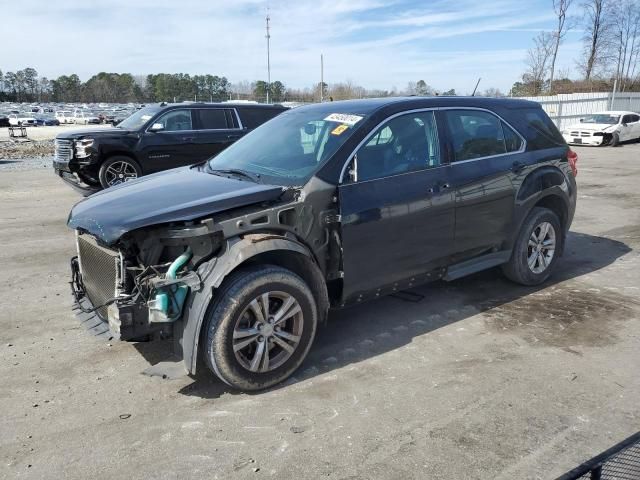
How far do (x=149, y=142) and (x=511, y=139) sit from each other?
7.51 metres

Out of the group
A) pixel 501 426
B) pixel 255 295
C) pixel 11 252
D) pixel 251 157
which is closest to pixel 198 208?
pixel 255 295

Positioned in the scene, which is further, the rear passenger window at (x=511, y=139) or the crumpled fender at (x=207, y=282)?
the rear passenger window at (x=511, y=139)

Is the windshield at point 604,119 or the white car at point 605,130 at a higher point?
the windshield at point 604,119

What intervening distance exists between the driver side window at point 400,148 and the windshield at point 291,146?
211 millimetres

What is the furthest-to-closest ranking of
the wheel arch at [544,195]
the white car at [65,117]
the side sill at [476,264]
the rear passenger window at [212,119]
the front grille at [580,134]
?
the white car at [65,117]
the front grille at [580,134]
the rear passenger window at [212,119]
the wheel arch at [544,195]
the side sill at [476,264]

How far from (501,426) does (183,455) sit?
1.82m

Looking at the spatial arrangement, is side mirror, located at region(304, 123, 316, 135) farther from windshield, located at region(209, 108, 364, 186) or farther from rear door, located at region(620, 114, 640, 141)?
rear door, located at region(620, 114, 640, 141)

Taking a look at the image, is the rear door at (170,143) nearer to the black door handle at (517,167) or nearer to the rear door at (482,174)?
the rear door at (482,174)

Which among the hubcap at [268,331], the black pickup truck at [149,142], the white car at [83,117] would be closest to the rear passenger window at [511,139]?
the hubcap at [268,331]

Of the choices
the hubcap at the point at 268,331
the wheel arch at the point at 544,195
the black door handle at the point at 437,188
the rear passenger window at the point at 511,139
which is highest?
the rear passenger window at the point at 511,139

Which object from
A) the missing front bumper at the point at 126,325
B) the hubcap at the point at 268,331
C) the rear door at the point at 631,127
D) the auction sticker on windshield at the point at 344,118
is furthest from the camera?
the rear door at the point at 631,127

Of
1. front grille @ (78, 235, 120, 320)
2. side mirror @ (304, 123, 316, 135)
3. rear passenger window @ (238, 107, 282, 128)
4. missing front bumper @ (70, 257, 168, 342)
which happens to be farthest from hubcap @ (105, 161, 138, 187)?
missing front bumper @ (70, 257, 168, 342)

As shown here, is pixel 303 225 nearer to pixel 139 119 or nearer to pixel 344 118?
pixel 344 118

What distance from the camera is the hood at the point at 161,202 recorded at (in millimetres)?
3311
